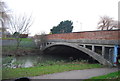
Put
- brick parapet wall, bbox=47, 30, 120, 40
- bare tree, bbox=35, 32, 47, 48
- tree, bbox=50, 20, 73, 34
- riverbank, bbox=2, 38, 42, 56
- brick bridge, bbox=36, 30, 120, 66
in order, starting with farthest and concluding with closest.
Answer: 1. tree, bbox=50, 20, 73, 34
2. bare tree, bbox=35, 32, 47, 48
3. riverbank, bbox=2, 38, 42, 56
4. brick parapet wall, bbox=47, 30, 120, 40
5. brick bridge, bbox=36, 30, 120, 66

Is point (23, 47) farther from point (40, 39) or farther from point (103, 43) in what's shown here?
point (103, 43)

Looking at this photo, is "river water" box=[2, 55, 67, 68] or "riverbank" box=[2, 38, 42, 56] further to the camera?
"riverbank" box=[2, 38, 42, 56]

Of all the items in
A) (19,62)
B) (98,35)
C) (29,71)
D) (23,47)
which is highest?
(98,35)

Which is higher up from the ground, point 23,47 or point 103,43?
point 103,43

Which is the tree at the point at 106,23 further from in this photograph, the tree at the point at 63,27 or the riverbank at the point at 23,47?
the riverbank at the point at 23,47

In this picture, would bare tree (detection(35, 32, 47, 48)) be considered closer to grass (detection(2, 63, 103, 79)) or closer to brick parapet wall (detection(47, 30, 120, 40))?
brick parapet wall (detection(47, 30, 120, 40))

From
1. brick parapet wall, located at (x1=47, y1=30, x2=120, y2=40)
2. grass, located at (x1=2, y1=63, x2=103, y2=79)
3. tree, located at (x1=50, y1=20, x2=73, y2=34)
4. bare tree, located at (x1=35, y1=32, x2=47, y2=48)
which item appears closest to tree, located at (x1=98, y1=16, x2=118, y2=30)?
tree, located at (x1=50, y1=20, x2=73, y2=34)

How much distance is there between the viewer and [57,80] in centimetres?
484

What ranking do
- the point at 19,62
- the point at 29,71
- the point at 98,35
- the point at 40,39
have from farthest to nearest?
the point at 40,39, the point at 19,62, the point at 98,35, the point at 29,71

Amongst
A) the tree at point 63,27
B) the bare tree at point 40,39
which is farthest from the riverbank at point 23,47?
the tree at point 63,27

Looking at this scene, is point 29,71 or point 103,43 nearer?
point 29,71

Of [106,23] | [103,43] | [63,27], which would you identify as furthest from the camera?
[63,27]

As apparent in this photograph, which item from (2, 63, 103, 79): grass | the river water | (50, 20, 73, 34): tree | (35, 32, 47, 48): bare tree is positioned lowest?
the river water

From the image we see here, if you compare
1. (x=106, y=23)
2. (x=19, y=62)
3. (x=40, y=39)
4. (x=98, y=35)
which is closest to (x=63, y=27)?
(x=106, y=23)
